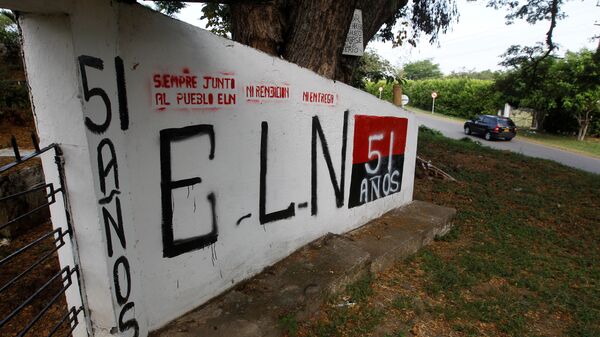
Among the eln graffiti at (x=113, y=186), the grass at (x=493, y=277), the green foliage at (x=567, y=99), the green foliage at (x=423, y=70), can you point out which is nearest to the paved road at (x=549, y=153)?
the green foliage at (x=567, y=99)

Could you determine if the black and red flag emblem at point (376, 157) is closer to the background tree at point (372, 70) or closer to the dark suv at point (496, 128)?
the background tree at point (372, 70)

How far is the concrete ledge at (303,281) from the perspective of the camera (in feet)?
7.99

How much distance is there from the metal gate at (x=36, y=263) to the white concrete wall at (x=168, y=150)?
85 millimetres

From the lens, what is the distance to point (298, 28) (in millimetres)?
4277

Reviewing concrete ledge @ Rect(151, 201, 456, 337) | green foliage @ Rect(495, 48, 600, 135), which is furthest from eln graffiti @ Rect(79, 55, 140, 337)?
green foliage @ Rect(495, 48, 600, 135)

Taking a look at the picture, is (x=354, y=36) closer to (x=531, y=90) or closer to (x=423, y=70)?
(x=531, y=90)

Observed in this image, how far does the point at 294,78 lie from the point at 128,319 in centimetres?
205

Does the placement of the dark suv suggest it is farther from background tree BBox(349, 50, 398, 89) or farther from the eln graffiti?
the eln graffiti

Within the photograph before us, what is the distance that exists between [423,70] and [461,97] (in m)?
50.3

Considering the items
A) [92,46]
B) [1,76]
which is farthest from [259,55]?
[1,76]

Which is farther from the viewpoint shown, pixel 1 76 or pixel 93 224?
pixel 1 76

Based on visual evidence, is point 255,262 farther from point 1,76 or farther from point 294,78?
point 1,76

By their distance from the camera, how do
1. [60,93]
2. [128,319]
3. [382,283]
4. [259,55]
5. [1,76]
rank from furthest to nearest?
1. [1,76]
2. [382,283]
3. [259,55]
4. [128,319]
5. [60,93]

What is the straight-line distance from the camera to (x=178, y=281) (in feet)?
7.98
